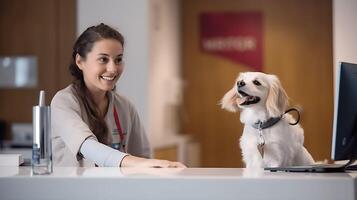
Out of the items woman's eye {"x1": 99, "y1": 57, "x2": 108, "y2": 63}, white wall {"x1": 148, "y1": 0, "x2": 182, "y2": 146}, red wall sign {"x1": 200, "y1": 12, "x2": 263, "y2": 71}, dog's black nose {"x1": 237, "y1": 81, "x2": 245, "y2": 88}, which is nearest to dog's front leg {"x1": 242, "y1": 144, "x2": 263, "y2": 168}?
dog's black nose {"x1": 237, "y1": 81, "x2": 245, "y2": 88}

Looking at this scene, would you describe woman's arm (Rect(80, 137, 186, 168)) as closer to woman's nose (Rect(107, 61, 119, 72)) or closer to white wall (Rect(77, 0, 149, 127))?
woman's nose (Rect(107, 61, 119, 72))

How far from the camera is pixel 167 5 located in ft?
19.4

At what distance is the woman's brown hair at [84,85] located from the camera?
7.93ft

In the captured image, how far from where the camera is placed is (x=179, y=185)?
172cm

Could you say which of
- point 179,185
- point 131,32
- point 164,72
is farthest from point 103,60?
point 164,72

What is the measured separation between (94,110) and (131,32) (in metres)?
2.44

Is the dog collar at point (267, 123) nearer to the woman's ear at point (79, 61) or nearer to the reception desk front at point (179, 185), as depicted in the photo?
the reception desk front at point (179, 185)

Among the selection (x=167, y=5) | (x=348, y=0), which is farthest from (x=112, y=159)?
(x=167, y=5)

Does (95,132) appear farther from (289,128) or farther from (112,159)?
(289,128)

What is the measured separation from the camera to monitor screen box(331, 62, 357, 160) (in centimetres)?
179

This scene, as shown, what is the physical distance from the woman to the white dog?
446 mm

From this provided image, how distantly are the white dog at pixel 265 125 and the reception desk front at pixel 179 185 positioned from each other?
0.41 meters

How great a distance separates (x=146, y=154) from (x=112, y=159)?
580 mm

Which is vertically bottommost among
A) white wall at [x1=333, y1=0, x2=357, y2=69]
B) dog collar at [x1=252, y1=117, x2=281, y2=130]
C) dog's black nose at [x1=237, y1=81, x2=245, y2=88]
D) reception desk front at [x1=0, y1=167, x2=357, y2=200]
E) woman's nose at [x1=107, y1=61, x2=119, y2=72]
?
reception desk front at [x1=0, y1=167, x2=357, y2=200]
